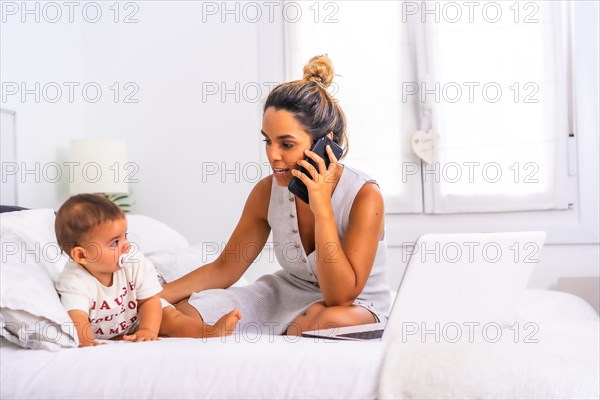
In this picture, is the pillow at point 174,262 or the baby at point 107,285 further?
the pillow at point 174,262

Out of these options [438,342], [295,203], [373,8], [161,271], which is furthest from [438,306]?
[373,8]

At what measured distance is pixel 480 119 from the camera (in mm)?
3314

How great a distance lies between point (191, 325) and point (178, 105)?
2.29 meters

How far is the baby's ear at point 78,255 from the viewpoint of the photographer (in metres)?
1.49

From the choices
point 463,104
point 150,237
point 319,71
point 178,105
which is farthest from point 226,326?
point 178,105

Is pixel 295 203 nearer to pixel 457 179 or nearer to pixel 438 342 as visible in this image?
pixel 438 342

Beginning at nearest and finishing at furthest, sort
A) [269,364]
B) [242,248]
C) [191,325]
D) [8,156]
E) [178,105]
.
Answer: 1. [269,364]
2. [191,325]
3. [242,248]
4. [8,156]
5. [178,105]

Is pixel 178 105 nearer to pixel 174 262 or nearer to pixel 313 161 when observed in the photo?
pixel 174 262

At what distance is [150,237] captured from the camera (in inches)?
98.9

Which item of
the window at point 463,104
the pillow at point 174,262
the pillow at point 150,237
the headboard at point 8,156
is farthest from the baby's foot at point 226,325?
the window at point 463,104

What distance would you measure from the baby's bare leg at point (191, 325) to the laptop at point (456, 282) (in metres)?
0.17

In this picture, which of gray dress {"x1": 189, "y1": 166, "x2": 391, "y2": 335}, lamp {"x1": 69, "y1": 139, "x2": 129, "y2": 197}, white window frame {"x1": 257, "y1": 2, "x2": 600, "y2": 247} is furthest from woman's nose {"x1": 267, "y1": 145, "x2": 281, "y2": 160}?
white window frame {"x1": 257, "y1": 2, "x2": 600, "y2": 247}

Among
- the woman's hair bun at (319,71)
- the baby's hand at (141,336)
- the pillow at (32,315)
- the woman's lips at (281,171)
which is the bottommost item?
the baby's hand at (141,336)

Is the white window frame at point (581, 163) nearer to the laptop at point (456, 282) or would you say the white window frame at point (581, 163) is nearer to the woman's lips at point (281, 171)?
the laptop at point (456, 282)
